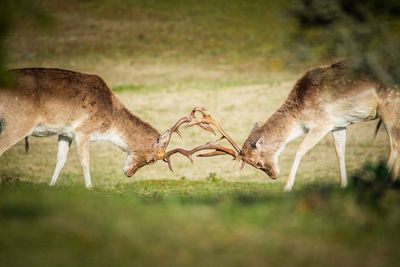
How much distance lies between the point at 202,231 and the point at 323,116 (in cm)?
736

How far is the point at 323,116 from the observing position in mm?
14531

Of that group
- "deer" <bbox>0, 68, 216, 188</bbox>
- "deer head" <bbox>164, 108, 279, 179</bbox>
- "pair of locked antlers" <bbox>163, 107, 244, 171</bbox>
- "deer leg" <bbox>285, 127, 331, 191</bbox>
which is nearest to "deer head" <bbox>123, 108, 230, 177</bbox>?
"deer" <bbox>0, 68, 216, 188</bbox>

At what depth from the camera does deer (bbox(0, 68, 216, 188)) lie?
13.8m

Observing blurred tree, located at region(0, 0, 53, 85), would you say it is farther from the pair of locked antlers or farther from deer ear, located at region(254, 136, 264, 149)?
deer ear, located at region(254, 136, 264, 149)

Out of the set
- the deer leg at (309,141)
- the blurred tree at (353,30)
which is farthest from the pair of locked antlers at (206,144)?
the blurred tree at (353,30)

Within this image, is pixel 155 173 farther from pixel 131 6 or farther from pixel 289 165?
pixel 131 6

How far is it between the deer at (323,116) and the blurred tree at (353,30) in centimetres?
316

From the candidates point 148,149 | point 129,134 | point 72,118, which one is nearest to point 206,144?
point 148,149

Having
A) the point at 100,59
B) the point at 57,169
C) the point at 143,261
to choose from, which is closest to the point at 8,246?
the point at 143,261

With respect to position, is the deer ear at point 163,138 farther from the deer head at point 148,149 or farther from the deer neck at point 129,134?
the deer neck at point 129,134

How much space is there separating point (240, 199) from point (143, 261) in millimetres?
2819

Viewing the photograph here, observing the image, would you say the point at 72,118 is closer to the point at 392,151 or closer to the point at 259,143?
the point at 259,143

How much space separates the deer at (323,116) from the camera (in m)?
14.0

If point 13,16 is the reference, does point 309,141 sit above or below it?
below
